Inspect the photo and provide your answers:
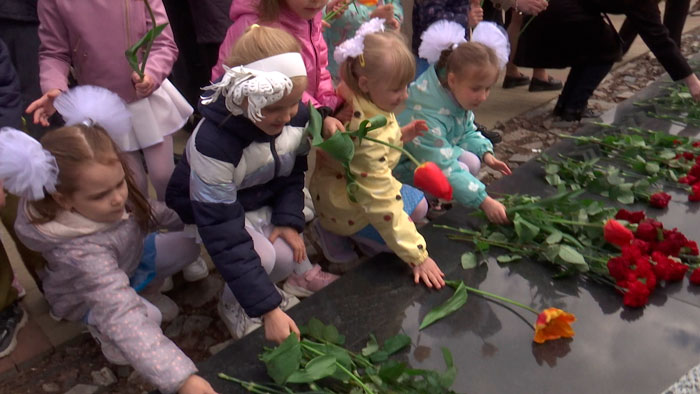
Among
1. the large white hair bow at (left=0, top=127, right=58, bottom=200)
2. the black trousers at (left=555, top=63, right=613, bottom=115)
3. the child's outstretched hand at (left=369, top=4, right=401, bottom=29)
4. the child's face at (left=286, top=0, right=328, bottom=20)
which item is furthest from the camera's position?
the black trousers at (left=555, top=63, right=613, bottom=115)

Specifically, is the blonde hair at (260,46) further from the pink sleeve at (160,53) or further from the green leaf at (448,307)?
the green leaf at (448,307)


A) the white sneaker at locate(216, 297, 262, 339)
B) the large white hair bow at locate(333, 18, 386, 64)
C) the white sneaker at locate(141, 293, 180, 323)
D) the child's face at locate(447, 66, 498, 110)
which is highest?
the large white hair bow at locate(333, 18, 386, 64)

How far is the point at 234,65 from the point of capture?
1.77 meters

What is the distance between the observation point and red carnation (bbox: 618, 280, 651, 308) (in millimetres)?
1884

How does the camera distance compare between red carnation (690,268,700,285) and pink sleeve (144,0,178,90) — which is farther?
pink sleeve (144,0,178,90)

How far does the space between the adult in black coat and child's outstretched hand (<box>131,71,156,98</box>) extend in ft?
9.17

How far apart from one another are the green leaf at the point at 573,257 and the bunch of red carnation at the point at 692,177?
81 cm

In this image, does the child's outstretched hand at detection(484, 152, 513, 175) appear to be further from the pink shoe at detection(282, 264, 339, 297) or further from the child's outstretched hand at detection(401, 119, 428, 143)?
the pink shoe at detection(282, 264, 339, 297)

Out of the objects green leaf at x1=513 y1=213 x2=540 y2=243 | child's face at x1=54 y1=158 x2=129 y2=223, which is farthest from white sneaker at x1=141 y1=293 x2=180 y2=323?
green leaf at x1=513 y1=213 x2=540 y2=243

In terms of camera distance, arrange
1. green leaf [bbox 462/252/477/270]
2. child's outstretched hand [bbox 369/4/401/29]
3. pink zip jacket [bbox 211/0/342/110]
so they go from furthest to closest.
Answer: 1. child's outstretched hand [bbox 369/4/401/29]
2. pink zip jacket [bbox 211/0/342/110]
3. green leaf [bbox 462/252/477/270]

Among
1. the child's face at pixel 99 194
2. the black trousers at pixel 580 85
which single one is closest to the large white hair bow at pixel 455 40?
the child's face at pixel 99 194

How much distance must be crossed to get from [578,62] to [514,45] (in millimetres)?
643

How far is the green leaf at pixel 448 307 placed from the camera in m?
1.94

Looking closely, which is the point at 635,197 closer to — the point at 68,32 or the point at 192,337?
the point at 192,337
